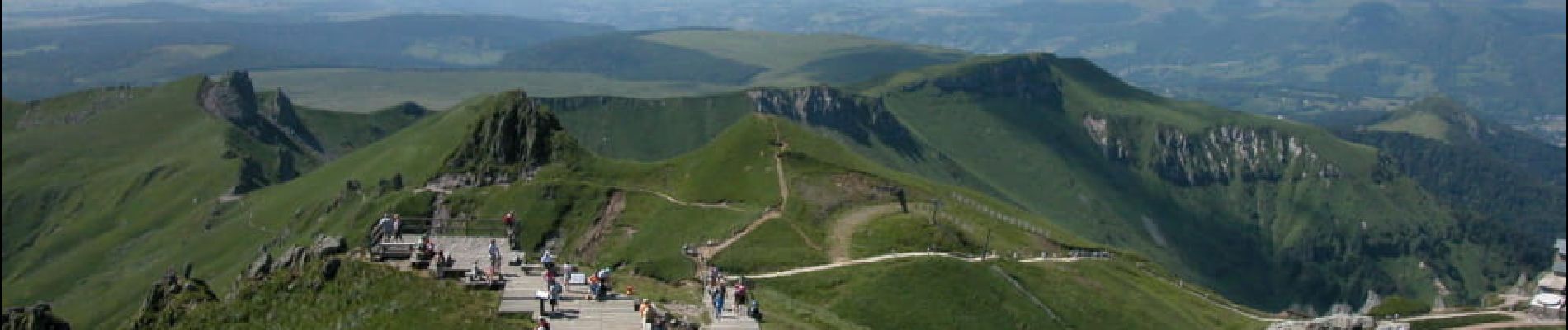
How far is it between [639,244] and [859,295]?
4570 centimetres

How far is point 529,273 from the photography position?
227ft

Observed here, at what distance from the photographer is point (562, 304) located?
61.9 m

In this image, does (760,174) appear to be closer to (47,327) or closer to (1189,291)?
(1189,291)

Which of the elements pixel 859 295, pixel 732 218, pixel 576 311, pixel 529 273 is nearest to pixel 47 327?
pixel 529 273

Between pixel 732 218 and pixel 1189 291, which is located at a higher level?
pixel 732 218

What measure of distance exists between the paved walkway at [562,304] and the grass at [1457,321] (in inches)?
4104

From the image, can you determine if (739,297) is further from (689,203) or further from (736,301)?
(689,203)

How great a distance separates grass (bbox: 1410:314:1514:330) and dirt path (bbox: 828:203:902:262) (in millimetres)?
61188

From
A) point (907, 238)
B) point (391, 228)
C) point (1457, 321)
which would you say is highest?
point (391, 228)

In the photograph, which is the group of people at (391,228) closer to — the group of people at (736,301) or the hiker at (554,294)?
the hiker at (554,294)

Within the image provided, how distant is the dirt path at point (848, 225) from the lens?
432ft

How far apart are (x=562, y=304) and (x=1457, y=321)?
117 m

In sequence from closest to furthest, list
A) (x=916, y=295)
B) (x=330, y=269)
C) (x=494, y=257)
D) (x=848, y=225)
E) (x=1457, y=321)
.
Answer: (x=330, y=269) < (x=494, y=257) < (x=916, y=295) < (x=1457, y=321) < (x=848, y=225)

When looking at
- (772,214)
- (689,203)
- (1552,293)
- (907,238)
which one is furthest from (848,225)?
(1552,293)
